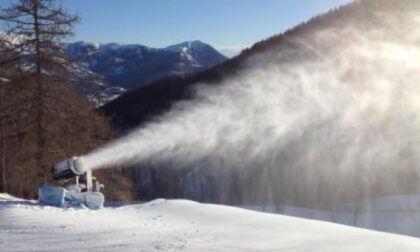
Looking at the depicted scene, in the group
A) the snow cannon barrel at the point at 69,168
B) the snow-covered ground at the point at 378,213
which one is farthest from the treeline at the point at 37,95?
the snow-covered ground at the point at 378,213

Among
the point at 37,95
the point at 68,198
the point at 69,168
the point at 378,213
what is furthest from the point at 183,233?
the point at 378,213

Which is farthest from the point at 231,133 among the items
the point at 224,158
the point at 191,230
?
the point at 224,158

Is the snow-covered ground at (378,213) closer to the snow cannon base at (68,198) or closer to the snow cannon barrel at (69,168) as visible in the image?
the snow cannon barrel at (69,168)

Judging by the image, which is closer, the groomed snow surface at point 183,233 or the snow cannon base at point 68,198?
the groomed snow surface at point 183,233

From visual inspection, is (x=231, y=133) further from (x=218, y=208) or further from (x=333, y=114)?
(x=333, y=114)

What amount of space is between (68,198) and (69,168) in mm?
1490

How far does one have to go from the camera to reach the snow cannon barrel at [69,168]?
709 inches

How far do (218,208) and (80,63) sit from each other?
14.1 m

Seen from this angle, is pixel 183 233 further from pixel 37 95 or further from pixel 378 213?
pixel 378 213

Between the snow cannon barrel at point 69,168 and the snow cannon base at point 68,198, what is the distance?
1.35 meters

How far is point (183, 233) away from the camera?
10961mm

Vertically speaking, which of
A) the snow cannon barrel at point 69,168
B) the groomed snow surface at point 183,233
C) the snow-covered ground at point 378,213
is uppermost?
the snow cannon barrel at point 69,168

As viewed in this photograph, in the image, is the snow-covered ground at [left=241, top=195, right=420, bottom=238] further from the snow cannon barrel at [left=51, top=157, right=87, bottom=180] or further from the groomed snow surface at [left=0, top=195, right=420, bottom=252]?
the groomed snow surface at [left=0, top=195, right=420, bottom=252]

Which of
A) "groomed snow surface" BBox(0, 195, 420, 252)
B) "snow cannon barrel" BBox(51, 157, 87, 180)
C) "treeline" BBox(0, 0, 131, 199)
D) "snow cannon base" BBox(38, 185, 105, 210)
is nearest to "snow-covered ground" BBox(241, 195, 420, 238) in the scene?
"treeline" BBox(0, 0, 131, 199)
